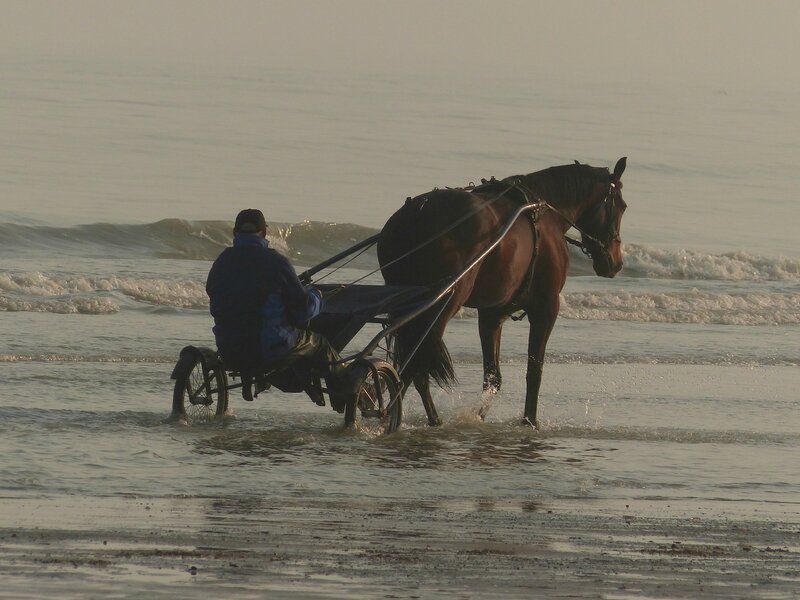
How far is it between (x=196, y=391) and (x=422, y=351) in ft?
4.90

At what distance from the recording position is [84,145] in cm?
3741

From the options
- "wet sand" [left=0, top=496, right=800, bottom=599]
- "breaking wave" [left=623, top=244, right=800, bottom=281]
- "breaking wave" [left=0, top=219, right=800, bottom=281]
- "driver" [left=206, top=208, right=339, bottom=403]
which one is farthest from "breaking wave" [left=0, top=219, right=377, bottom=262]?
"wet sand" [left=0, top=496, right=800, bottom=599]

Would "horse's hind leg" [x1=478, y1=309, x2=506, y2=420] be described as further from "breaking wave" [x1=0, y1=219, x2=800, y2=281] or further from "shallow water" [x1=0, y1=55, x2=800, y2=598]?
"breaking wave" [x1=0, y1=219, x2=800, y2=281]

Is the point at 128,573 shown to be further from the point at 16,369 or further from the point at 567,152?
the point at 567,152

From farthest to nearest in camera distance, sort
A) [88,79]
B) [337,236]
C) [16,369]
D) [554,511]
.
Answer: [88,79]
[337,236]
[16,369]
[554,511]

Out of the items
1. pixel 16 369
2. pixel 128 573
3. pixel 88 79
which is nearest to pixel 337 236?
pixel 16 369

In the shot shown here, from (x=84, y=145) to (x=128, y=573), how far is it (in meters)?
31.9

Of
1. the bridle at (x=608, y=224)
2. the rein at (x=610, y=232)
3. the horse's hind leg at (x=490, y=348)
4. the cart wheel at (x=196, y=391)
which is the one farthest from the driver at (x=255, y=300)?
the bridle at (x=608, y=224)

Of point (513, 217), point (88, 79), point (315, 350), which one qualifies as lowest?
point (315, 350)

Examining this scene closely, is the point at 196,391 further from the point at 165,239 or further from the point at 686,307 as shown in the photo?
the point at 165,239

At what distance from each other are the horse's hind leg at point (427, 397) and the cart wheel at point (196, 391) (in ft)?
4.17

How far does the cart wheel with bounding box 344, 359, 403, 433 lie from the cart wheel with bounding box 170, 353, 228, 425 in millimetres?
817

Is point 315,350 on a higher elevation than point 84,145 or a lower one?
lower

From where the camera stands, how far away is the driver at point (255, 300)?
9508 millimetres
